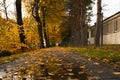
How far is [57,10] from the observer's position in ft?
177

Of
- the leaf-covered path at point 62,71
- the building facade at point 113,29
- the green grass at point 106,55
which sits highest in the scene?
the building facade at point 113,29

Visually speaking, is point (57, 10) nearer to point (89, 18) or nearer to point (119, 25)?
point (119, 25)

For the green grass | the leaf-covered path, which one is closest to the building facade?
the green grass

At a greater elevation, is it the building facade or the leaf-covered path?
the building facade

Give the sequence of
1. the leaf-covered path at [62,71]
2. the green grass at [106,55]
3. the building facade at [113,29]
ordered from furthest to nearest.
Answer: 1. the building facade at [113,29]
2. the green grass at [106,55]
3. the leaf-covered path at [62,71]

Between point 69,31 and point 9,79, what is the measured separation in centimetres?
7224

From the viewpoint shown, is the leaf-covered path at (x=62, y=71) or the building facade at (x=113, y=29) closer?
the leaf-covered path at (x=62, y=71)

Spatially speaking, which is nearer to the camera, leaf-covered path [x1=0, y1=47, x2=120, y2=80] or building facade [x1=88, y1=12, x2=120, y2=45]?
leaf-covered path [x1=0, y1=47, x2=120, y2=80]

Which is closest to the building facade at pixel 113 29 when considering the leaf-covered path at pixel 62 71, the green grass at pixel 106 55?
the green grass at pixel 106 55

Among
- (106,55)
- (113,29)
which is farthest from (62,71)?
(113,29)

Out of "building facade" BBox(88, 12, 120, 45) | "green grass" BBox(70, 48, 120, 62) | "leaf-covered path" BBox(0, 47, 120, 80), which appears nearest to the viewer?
"leaf-covered path" BBox(0, 47, 120, 80)

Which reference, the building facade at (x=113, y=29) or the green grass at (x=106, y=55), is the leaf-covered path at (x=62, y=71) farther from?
the building facade at (x=113, y=29)

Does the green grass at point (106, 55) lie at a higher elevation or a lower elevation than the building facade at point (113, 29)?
lower

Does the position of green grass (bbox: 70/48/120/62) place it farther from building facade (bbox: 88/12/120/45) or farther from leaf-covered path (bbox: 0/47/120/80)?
building facade (bbox: 88/12/120/45)
